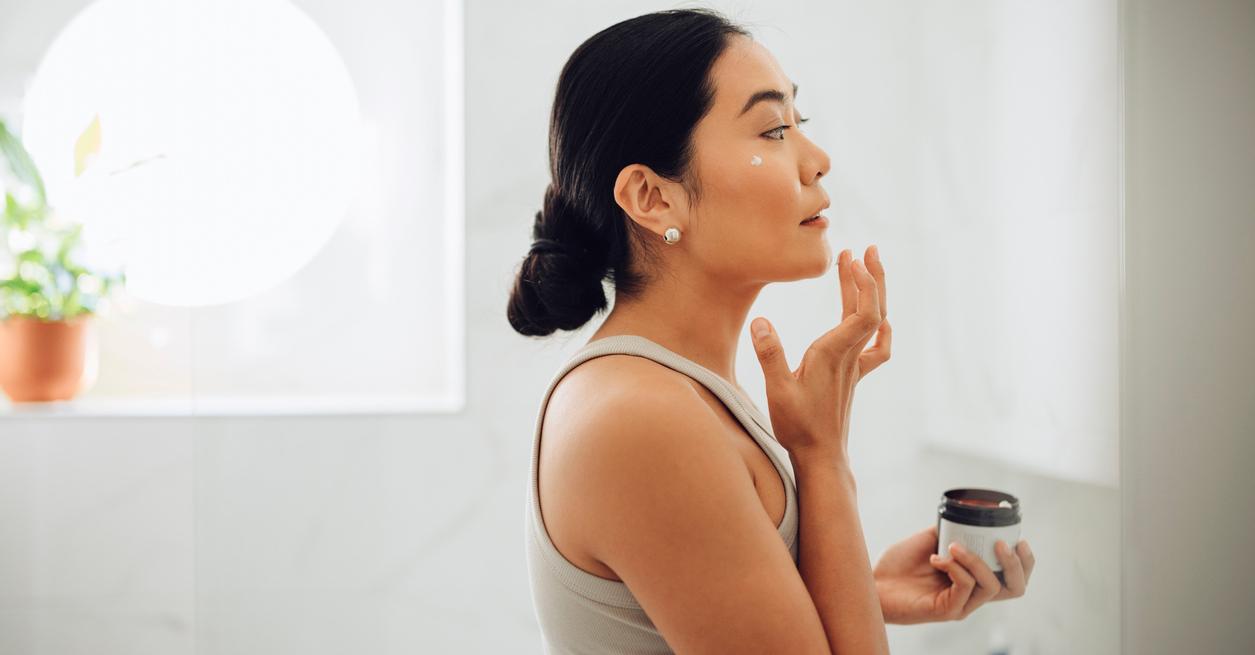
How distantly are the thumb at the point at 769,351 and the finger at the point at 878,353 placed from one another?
0.18 meters

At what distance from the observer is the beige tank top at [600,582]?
599 millimetres

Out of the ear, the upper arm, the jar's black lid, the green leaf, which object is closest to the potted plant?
the green leaf

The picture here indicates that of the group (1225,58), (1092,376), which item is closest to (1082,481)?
(1092,376)

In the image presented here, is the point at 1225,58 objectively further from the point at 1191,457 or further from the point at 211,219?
the point at 211,219

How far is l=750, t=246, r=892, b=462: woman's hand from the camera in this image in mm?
641

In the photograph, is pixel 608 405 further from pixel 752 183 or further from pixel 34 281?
pixel 34 281

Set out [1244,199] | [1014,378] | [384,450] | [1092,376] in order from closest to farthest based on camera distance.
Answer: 1. [1244,199]
2. [1092,376]
3. [1014,378]
4. [384,450]

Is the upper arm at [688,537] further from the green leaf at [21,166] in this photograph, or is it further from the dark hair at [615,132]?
the green leaf at [21,166]

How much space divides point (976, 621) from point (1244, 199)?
72 cm

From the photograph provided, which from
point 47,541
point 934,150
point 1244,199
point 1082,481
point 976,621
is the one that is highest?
point 934,150

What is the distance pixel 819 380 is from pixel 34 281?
1223 millimetres

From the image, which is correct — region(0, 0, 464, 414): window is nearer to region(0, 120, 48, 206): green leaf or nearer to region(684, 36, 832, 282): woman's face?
region(0, 120, 48, 206): green leaf

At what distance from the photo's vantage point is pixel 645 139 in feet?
2.26

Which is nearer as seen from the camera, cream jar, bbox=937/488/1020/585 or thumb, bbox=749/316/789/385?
thumb, bbox=749/316/789/385
